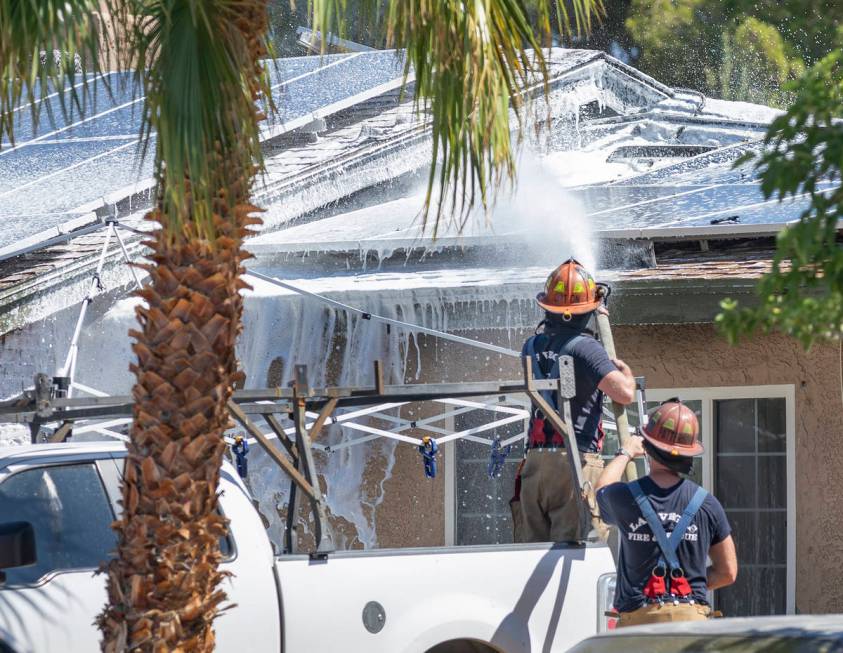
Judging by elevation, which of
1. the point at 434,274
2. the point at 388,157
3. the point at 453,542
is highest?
the point at 388,157

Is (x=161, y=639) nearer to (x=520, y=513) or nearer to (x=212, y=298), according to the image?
(x=212, y=298)

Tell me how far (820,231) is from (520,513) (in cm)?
395

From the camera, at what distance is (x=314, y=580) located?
570 centimetres

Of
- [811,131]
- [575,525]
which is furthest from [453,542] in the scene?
[811,131]

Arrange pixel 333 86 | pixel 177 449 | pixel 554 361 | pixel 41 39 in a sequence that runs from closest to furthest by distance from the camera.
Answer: pixel 41 39 < pixel 177 449 < pixel 554 361 < pixel 333 86

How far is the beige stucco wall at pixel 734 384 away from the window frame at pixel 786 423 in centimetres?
4

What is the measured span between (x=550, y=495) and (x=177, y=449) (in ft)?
7.92

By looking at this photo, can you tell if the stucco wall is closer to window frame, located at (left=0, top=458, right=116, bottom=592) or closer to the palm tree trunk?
window frame, located at (left=0, top=458, right=116, bottom=592)

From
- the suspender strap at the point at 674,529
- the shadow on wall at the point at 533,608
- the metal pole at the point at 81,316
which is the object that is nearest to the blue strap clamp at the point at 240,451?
the metal pole at the point at 81,316

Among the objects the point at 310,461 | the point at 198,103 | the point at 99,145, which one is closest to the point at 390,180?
the point at 99,145

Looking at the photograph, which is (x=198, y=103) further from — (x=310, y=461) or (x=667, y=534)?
(x=667, y=534)

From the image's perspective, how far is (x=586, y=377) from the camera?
6.80 meters

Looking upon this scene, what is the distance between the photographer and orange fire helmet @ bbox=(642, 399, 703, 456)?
18.2 ft

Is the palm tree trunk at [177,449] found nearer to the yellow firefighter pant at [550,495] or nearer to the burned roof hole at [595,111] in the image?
the yellow firefighter pant at [550,495]
